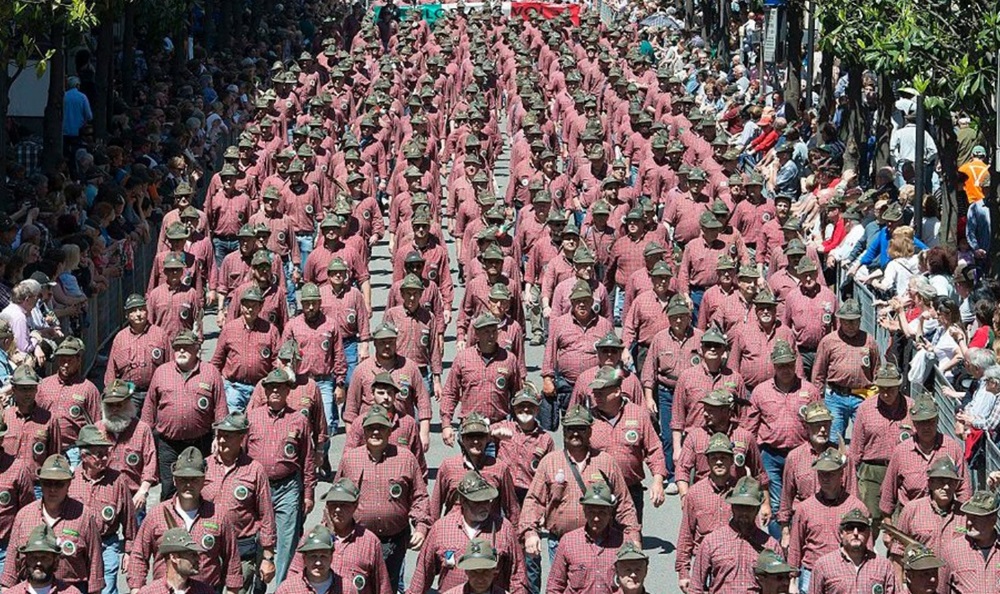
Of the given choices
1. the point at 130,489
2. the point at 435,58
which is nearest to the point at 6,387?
the point at 130,489

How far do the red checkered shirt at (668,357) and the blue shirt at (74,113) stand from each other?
52.6 ft

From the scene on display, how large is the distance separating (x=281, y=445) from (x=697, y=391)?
3134 millimetres

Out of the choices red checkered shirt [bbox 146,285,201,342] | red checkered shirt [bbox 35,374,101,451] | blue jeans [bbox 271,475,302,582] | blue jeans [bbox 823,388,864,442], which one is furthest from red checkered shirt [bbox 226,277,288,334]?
A: blue jeans [bbox 823,388,864,442]

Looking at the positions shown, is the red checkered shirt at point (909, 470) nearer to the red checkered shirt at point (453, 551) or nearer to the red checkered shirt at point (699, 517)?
the red checkered shirt at point (699, 517)

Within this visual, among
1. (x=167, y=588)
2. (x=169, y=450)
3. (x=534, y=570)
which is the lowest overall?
(x=534, y=570)

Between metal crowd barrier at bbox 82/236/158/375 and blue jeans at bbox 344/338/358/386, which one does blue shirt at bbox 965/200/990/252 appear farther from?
metal crowd barrier at bbox 82/236/158/375

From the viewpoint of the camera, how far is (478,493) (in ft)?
41.7

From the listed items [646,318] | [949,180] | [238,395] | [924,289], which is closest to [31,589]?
[238,395]

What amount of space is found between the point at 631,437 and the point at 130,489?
342cm

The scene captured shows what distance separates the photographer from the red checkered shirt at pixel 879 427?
→ 15141 mm

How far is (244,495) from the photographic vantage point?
44.7ft

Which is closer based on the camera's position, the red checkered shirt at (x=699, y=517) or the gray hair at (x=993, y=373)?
the red checkered shirt at (x=699, y=517)

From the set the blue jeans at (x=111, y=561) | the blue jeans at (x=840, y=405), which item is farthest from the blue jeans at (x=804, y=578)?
the blue jeans at (x=111, y=561)

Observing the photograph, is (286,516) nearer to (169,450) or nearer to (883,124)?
(169,450)
